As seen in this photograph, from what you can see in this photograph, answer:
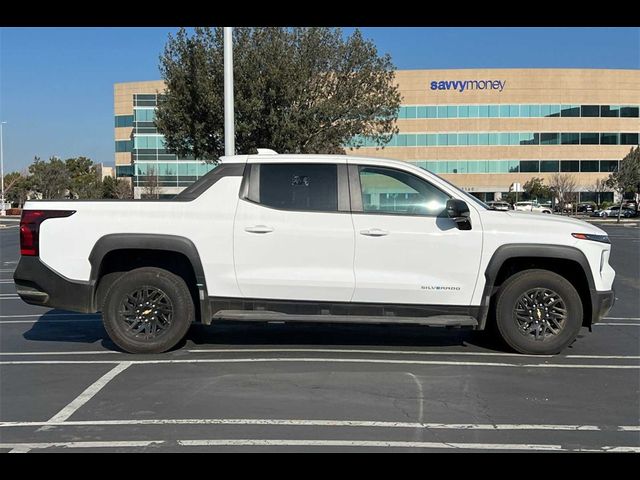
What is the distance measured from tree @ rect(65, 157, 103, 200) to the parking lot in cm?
5842

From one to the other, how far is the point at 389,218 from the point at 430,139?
65.8 metres

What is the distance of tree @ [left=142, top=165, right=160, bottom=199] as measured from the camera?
52319 mm

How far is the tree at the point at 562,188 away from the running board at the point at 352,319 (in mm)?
62127

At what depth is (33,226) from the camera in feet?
20.8

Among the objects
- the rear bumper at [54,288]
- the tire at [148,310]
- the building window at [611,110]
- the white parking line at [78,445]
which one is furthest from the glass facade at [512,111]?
the white parking line at [78,445]

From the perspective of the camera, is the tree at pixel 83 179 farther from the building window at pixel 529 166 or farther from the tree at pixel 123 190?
the building window at pixel 529 166

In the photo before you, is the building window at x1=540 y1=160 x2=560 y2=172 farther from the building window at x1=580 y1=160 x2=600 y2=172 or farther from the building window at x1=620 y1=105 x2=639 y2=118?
the building window at x1=620 y1=105 x2=639 y2=118

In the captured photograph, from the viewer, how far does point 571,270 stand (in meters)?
6.46

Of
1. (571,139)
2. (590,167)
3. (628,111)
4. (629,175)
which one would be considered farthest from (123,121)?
(628,111)

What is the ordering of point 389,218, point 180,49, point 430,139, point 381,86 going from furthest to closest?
point 430,139, point 381,86, point 180,49, point 389,218

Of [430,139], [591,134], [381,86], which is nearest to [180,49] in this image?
[381,86]

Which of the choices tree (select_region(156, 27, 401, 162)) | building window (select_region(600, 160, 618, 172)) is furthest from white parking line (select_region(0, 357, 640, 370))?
building window (select_region(600, 160, 618, 172))

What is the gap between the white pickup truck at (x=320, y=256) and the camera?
6164 millimetres
